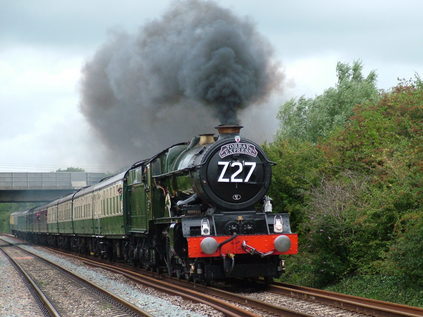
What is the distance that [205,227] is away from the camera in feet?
42.8

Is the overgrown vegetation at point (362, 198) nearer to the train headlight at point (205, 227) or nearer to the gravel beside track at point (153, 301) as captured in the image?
the train headlight at point (205, 227)

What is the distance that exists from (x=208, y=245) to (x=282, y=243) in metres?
1.59

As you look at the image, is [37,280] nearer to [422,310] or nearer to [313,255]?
[313,255]

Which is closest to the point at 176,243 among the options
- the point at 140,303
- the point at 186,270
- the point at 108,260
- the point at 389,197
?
the point at 186,270

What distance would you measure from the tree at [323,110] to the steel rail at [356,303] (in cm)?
1957

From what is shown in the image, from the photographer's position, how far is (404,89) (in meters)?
23.4

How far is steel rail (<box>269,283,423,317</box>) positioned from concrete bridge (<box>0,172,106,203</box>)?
4274 cm

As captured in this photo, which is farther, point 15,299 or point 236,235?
point 15,299

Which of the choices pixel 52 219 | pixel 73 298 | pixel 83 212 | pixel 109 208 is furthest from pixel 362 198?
pixel 52 219

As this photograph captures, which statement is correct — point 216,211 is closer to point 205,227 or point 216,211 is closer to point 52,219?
point 205,227

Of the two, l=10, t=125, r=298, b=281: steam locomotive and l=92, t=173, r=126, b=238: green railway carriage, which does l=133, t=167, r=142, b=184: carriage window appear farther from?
l=92, t=173, r=126, b=238: green railway carriage

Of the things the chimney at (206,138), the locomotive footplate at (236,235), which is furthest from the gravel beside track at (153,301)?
the chimney at (206,138)

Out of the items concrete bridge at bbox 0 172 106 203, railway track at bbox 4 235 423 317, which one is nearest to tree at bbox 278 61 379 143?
railway track at bbox 4 235 423 317

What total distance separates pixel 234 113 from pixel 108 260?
11.8 metres
